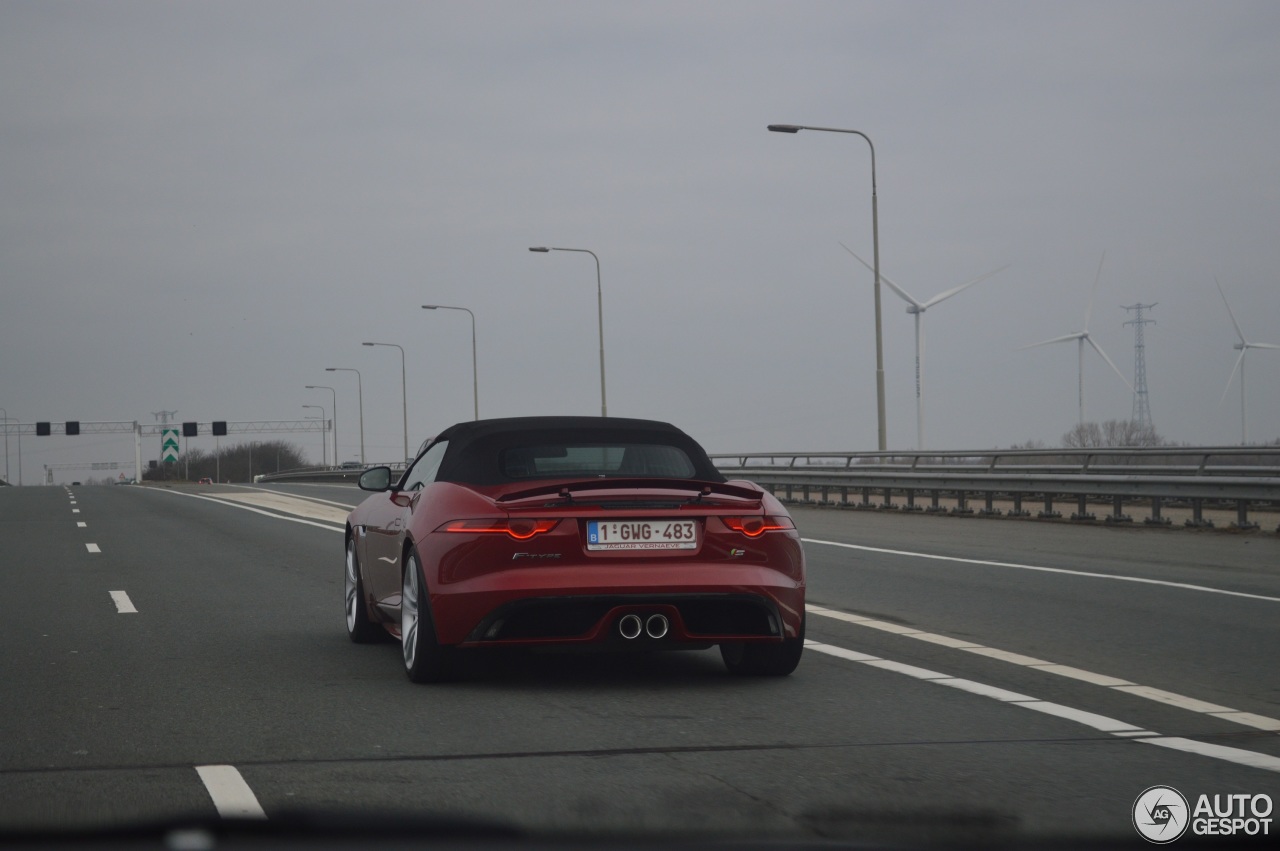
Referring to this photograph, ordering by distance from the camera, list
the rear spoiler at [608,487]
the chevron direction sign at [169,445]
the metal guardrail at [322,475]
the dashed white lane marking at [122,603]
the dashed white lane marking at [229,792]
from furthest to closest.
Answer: the chevron direction sign at [169,445] → the metal guardrail at [322,475] → the dashed white lane marking at [122,603] → the rear spoiler at [608,487] → the dashed white lane marking at [229,792]

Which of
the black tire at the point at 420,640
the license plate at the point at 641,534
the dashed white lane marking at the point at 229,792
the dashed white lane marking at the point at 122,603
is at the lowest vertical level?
the dashed white lane marking at the point at 122,603

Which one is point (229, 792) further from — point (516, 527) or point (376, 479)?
point (376, 479)

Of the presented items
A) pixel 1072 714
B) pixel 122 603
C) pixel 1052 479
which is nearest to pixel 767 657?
pixel 1072 714

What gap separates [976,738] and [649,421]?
9.95 feet

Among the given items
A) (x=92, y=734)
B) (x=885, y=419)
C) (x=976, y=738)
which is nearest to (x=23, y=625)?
(x=92, y=734)

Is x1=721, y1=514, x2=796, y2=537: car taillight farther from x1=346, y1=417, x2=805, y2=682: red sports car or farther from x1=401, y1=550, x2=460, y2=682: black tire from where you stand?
x1=401, y1=550, x2=460, y2=682: black tire

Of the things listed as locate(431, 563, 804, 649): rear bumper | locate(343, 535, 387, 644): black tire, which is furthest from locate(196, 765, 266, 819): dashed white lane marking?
locate(343, 535, 387, 644): black tire

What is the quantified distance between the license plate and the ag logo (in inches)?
108

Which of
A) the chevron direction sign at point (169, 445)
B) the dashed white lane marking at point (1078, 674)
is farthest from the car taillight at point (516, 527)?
the chevron direction sign at point (169, 445)

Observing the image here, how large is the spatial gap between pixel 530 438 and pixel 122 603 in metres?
5.67

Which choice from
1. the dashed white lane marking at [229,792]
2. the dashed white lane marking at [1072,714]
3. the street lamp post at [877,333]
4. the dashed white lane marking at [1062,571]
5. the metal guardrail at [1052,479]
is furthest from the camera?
the street lamp post at [877,333]

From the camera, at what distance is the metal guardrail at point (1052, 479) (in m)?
20.2

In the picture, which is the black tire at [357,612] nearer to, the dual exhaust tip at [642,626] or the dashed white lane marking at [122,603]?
the dashed white lane marking at [122,603]

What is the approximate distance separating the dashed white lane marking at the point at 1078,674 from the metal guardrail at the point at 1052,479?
9890 millimetres
